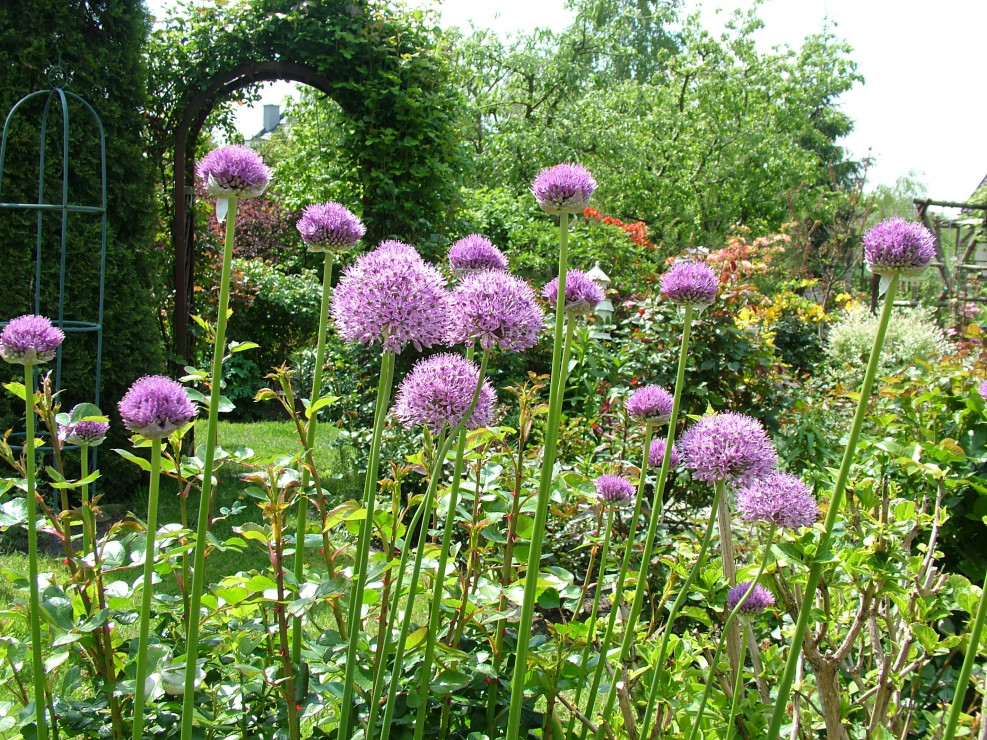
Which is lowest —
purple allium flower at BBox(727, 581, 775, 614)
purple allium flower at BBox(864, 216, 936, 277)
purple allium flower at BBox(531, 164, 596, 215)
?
purple allium flower at BBox(727, 581, 775, 614)

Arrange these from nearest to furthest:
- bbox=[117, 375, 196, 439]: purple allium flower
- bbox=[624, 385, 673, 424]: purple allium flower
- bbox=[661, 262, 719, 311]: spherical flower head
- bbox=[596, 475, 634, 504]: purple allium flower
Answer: bbox=[117, 375, 196, 439]: purple allium flower, bbox=[661, 262, 719, 311]: spherical flower head, bbox=[624, 385, 673, 424]: purple allium flower, bbox=[596, 475, 634, 504]: purple allium flower

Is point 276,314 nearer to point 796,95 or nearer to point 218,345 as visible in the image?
point 218,345

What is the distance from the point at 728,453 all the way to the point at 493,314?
18.0 inches

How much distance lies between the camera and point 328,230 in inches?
48.9

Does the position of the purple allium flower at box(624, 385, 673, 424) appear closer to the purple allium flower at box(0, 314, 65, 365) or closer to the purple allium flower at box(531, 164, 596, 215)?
the purple allium flower at box(531, 164, 596, 215)

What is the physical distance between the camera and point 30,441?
3.78ft

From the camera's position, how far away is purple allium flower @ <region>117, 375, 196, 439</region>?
103cm

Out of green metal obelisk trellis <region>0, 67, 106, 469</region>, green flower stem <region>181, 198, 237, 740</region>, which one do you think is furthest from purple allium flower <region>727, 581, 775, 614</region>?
green metal obelisk trellis <region>0, 67, 106, 469</region>

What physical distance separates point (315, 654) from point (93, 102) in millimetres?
4236

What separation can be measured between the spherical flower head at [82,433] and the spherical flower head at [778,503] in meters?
1.14

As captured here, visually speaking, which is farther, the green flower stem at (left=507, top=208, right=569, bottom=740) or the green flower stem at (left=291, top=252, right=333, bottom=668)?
the green flower stem at (left=291, top=252, right=333, bottom=668)

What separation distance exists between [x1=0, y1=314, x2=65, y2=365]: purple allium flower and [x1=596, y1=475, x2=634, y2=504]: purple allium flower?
3.58 feet

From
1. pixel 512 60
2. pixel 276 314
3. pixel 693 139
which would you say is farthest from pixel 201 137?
pixel 693 139

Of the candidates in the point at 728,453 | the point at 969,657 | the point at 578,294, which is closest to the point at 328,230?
the point at 578,294
